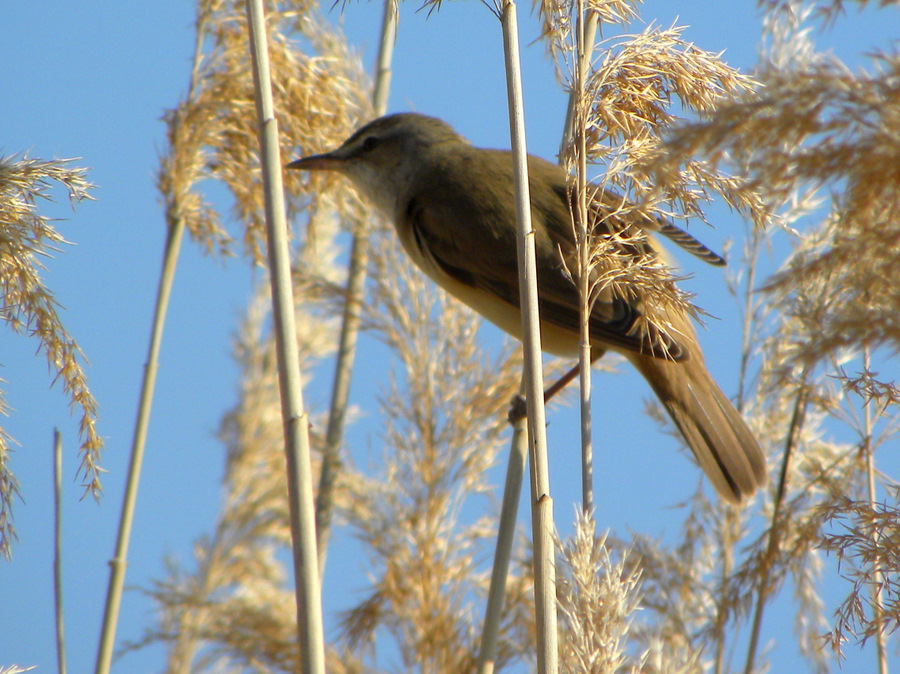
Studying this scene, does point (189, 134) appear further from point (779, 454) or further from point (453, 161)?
point (779, 454)

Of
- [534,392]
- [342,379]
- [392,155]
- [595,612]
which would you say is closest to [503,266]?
[342,379]

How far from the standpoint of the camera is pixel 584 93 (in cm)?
143

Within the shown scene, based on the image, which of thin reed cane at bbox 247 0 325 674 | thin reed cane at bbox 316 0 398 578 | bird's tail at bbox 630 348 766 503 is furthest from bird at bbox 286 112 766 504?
thin reed cane at bbox 247 0 325 674

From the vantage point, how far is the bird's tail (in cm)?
227

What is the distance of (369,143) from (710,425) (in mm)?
1517

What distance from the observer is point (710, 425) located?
7.65 feet

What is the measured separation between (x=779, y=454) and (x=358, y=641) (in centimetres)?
130

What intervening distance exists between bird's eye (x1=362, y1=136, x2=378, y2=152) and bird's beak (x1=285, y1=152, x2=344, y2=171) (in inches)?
9.1

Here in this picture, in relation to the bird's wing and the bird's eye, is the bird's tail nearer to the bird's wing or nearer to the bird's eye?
the bird's wing

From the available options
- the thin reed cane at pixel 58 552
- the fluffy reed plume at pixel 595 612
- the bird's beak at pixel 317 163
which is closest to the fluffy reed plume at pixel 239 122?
the bird's beak at pixel 317 163

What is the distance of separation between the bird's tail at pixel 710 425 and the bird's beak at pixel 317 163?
112 cm

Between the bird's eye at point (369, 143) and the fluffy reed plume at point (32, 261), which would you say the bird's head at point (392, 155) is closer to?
the bird's eye at point (369, 143)

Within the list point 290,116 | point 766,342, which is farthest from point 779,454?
point 290,116

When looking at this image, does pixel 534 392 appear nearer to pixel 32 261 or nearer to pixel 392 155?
pixel 32 261
